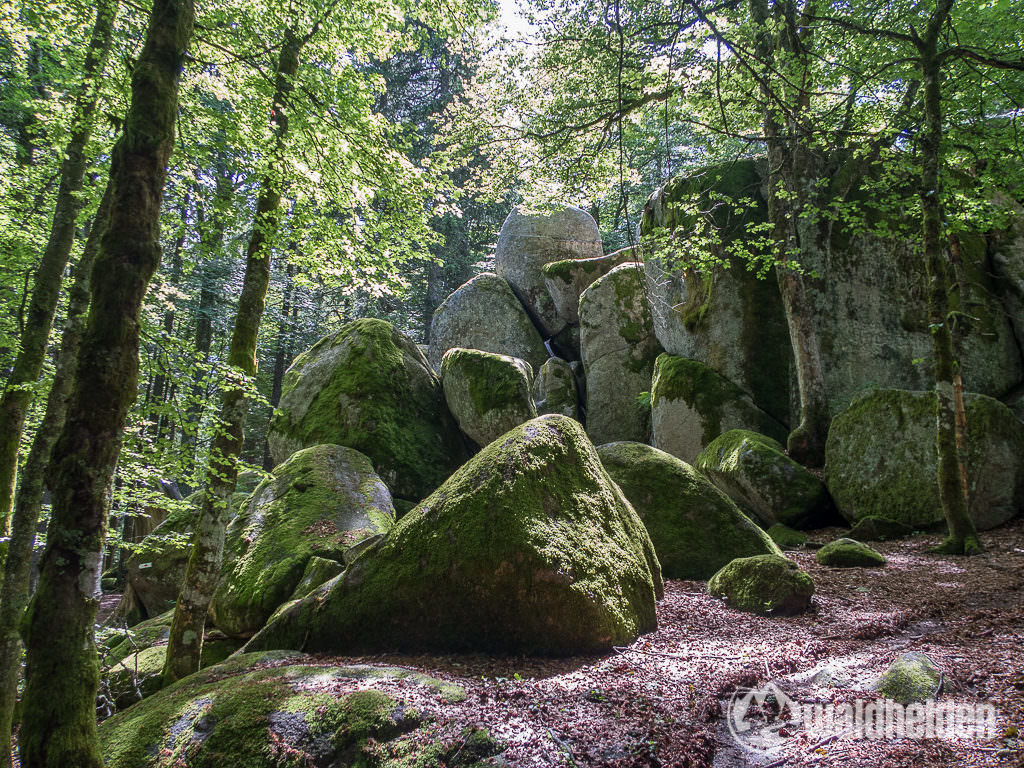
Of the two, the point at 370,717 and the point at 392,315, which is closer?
the point at 370,717

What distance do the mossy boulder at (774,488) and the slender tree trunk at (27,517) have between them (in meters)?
8.79

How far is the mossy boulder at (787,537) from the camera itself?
7.98 metres

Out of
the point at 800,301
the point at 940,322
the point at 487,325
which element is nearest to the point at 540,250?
the point at 487,325

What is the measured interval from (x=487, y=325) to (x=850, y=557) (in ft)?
44.8

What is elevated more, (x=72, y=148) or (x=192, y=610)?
(x=72, y=148)

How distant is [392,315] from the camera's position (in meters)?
23.1

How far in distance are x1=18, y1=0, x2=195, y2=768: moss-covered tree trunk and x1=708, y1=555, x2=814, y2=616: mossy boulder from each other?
15.3 feet

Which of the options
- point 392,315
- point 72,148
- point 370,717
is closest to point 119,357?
point 370,717

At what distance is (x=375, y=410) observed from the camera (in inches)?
415

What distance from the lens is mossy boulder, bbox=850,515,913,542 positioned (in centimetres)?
771

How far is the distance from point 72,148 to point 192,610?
509cm

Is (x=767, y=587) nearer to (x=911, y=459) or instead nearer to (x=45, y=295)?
(x=911, y=459)

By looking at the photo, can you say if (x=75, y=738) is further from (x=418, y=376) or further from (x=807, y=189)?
(x=807, y=189)

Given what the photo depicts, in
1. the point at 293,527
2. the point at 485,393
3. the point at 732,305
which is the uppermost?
the point at 732,305
